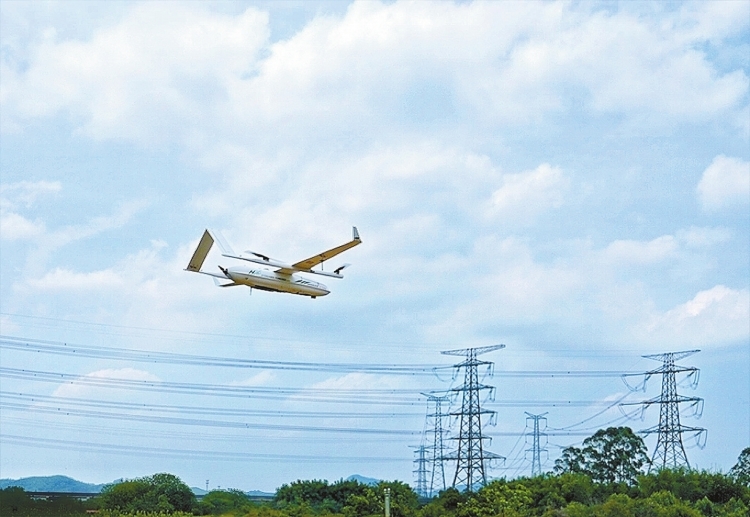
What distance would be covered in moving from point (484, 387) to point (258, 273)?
135ft

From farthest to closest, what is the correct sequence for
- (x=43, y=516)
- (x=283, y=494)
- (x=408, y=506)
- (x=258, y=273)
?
(x=283, y=494) < (x=408, y=506) < (x=43, y=516) < (x=258, y=273)

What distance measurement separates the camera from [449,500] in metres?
54.8

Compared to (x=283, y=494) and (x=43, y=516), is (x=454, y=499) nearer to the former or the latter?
(x=283, y=494)

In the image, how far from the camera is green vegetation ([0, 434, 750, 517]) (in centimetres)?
4634

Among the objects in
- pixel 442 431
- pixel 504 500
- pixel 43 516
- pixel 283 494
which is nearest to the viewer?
pixel 43 516

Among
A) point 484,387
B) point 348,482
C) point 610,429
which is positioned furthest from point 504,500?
point 610,429

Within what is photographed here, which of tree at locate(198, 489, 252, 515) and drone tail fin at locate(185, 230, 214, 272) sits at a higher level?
drone tail fin at locate(185, 230, 214, 272)

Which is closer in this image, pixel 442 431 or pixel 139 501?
pixel 139 501

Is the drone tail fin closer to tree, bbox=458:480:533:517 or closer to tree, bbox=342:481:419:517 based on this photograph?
tree, bbox=458:480:533:517

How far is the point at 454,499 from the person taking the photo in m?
54.9

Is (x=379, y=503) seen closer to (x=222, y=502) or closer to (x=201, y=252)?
(x=222, y=502)

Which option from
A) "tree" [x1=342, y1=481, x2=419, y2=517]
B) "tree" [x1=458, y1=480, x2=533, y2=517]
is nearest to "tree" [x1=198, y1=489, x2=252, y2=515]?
"tree" [x1=342, y1=481, x2=419, y2=517]

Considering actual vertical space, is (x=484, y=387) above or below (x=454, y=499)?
above

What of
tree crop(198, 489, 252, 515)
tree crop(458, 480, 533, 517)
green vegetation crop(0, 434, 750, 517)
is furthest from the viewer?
tree crop(198, 489, 252, 515)
